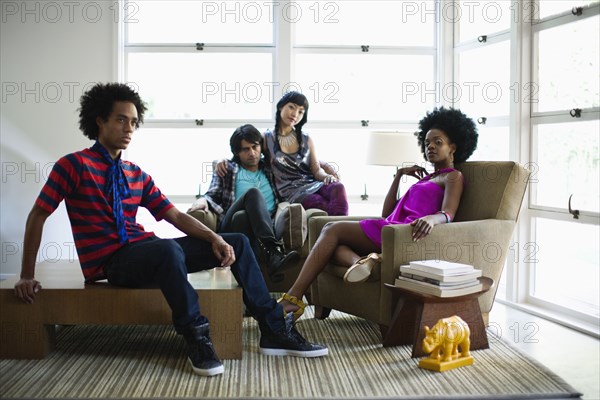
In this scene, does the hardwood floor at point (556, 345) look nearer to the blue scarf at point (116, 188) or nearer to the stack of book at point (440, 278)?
the stack of book at point (440, 278)

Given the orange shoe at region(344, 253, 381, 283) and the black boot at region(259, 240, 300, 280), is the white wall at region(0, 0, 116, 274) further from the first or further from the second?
the orange shoe at region(344, 253, 381, 283)

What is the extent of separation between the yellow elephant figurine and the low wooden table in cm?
11

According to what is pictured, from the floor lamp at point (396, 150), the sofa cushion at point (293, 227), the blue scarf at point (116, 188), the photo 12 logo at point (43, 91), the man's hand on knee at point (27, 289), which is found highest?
the photo 12 logo at point (43, 91)

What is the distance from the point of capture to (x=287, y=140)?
4.81 m

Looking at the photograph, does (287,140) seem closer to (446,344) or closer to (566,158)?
(566,158)

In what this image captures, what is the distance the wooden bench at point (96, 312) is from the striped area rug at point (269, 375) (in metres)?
0.08

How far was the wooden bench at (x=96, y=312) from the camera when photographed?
3.04m

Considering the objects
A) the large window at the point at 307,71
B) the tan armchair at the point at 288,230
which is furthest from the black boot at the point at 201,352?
the large window at the point at 307,71

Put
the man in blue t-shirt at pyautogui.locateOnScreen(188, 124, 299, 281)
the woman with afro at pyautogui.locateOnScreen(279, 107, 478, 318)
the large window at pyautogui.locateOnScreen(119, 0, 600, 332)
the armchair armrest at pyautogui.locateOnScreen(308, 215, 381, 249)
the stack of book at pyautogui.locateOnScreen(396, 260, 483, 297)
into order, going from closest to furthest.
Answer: the stack of book at pyautogui.locateOnScreen(396, 260, 483, 297) < the woman with afro at pyautogui.locateOnScreen(279, 107, 478, 318) < the armchair armrest at pyautogui.locateOnScreen(308, 215, 381, 249) < the man in blue t-shirt at pyautogui.locateOnScreen(188, 124, 299, 281) < the large window at pyautogui.locateOnScreen(119, 0, 600, 332)

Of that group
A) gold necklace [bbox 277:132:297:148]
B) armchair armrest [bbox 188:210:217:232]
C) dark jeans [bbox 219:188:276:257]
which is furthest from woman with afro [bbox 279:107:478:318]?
gold necklace [bbox 277:132:297:148]

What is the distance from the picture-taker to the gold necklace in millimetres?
4793

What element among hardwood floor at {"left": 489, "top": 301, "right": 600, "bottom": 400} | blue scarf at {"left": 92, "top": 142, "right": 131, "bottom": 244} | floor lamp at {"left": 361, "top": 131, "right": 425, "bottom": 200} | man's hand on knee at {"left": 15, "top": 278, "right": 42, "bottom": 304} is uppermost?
floor lamp at {"left": 361, "top": 131, "right": 425, "bottom": 200}

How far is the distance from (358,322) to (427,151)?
99 cm

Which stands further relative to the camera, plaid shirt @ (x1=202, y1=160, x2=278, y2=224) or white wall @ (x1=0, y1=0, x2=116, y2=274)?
white wall @ (x1=0, y1=0, x2=116, y2=274)
